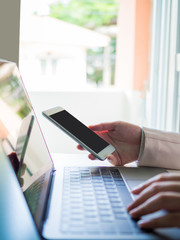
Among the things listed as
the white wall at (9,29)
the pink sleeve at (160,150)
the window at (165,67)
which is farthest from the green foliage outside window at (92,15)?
the pink sleeve at (160,150)

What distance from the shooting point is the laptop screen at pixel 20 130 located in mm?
559

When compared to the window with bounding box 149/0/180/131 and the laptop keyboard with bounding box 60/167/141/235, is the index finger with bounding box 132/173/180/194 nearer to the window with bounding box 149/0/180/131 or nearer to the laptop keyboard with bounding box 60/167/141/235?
the laptop keyboard with bounding box 60/167/141/235

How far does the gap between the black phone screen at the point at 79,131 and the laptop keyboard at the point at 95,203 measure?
0.08 meters

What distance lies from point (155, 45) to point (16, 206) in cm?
128

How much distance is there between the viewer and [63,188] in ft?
2.04

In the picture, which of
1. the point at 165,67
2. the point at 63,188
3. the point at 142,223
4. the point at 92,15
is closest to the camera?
the point at 142,223

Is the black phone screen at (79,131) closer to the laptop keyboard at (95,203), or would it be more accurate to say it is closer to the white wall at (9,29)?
the laptop keyboard at (95,203)

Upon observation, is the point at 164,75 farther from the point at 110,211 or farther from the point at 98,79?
the point at 98,79

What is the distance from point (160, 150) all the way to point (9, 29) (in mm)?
543

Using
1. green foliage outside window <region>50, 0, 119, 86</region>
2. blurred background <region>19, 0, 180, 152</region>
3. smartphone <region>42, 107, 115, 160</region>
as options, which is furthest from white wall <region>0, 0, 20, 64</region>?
green foliage outside window <region>50, 0, 119, 86</region>

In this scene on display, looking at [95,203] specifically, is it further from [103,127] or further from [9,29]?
[9,29]

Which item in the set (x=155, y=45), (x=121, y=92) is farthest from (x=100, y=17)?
(x=155, y=45)

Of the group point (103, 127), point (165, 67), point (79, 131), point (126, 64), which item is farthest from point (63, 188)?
point (126, 64)

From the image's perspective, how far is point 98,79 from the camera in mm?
11352
